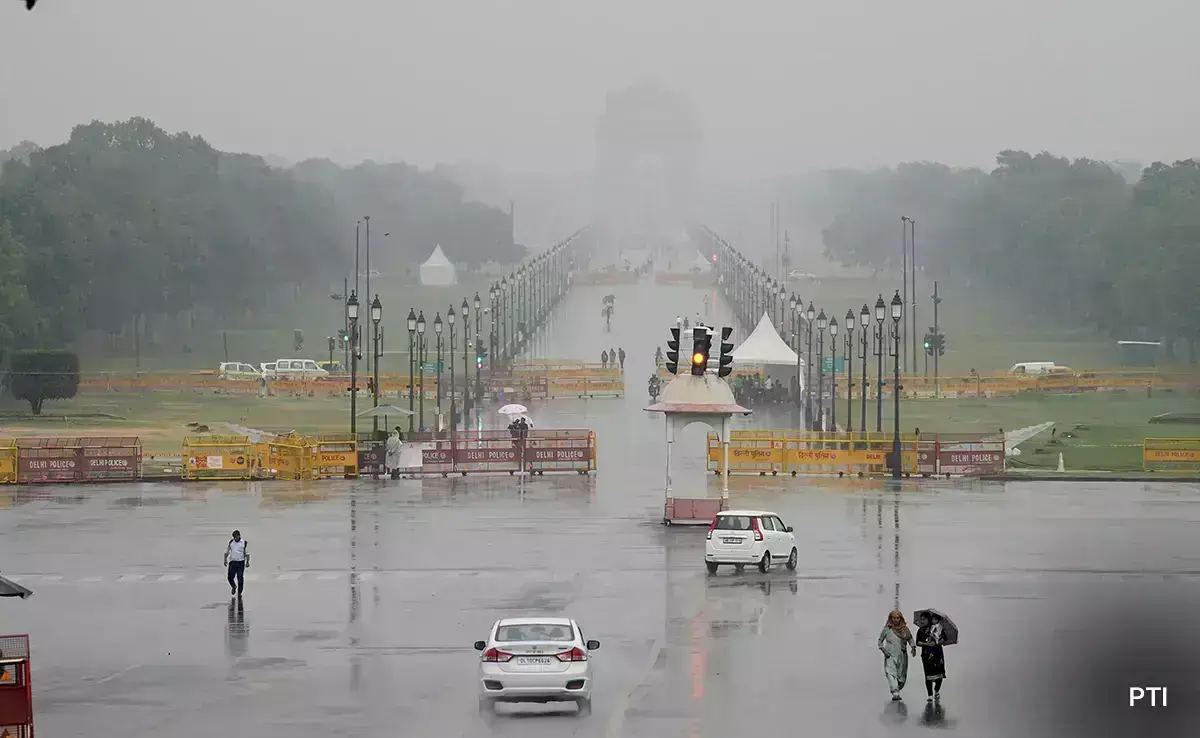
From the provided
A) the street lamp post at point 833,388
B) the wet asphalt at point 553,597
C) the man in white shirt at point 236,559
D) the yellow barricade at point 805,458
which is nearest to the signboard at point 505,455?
the wet asphalt at point 553,597

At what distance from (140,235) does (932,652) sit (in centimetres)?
11794

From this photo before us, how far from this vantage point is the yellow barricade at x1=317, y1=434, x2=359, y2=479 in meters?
60.2

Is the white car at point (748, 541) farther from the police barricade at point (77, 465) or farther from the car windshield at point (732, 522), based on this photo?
the police barricade at point (77, 465)

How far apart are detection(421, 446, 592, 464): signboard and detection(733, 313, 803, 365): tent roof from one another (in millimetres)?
31222

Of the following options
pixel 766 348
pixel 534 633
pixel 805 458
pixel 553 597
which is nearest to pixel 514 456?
pixel 805 458

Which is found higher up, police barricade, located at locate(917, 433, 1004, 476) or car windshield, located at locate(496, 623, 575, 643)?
police barricade, located at locate(917, 433, 1004, 476)

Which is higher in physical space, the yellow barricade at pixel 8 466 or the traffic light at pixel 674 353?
the traffic light at pixel 674 353

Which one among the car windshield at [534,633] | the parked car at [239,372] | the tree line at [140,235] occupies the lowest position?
the car windshield at [534,633]

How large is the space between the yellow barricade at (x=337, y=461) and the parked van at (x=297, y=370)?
51.0 meters

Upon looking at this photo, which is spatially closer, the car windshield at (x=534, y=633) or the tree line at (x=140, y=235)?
the car windshield at (x=534, y=633)

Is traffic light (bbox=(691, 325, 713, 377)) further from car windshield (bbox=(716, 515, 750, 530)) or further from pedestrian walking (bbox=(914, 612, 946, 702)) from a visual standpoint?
pedestrian walking (bbox=(914, 612, 946, 702))

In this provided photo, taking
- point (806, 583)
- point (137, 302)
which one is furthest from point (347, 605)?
point (137, 302)

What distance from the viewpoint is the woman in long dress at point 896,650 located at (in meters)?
22.8

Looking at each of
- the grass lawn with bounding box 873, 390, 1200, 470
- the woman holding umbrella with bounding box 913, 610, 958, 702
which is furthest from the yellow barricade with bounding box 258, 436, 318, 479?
the woman holding umbrella with bounding box 913, 610, 958, 702
